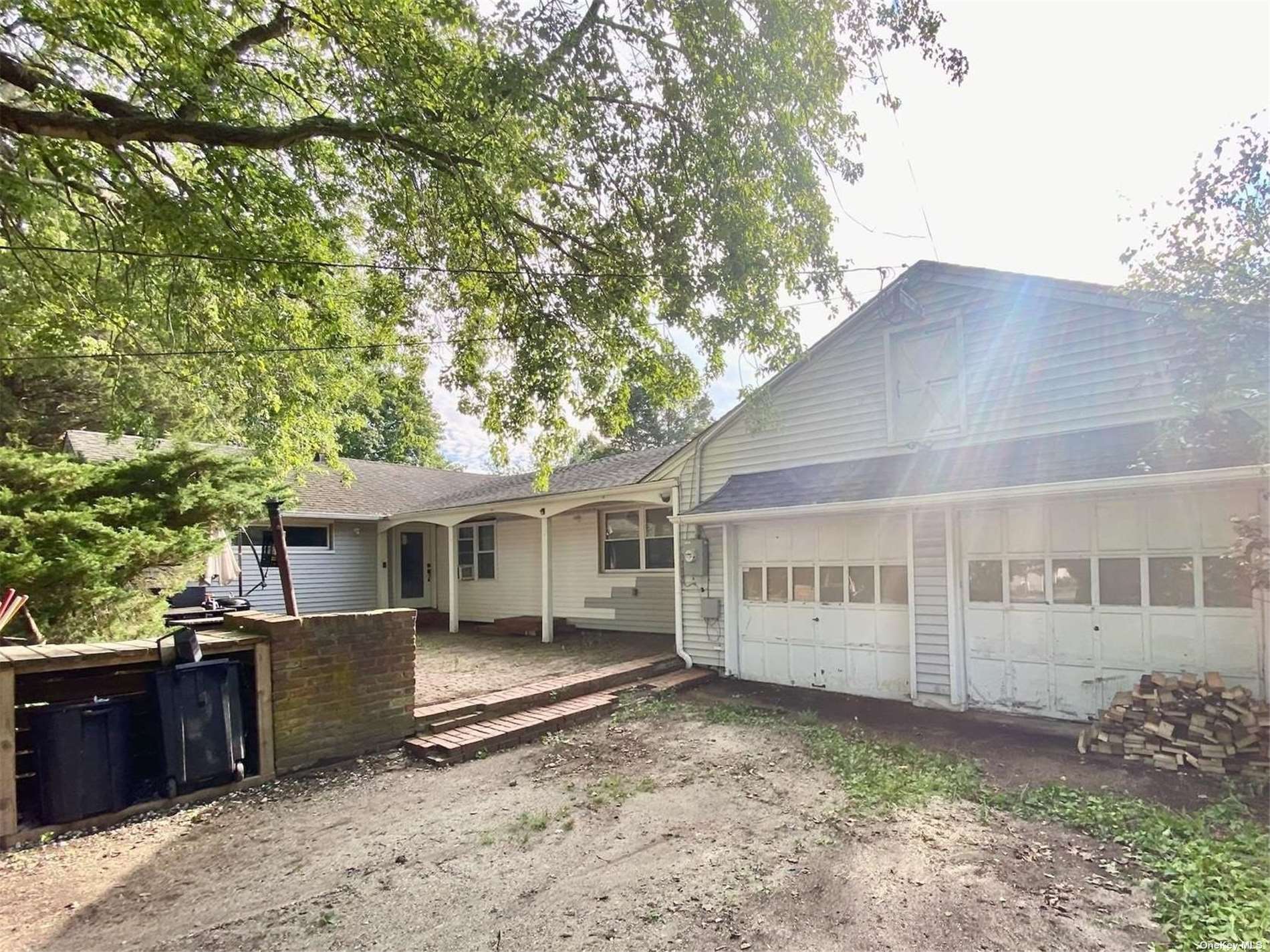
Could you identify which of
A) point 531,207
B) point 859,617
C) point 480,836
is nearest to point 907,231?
point 531,207

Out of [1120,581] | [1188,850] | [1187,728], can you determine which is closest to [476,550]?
[1120,581]

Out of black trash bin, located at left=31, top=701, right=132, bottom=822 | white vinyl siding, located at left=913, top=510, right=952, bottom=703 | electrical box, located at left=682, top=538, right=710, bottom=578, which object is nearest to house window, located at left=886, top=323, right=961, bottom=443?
white vinyl siding, located at left=913, top=510, right=952, bottom=703

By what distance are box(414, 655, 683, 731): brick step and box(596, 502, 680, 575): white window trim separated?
263 centimetres

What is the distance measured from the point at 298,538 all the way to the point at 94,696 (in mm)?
11660

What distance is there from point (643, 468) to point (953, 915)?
9.95 meters

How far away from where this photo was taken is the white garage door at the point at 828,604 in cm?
787

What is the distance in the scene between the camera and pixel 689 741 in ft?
20.9

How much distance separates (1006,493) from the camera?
20.8 feet

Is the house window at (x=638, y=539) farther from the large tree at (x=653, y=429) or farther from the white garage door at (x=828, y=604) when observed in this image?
the large tree at (x=653, y=429)

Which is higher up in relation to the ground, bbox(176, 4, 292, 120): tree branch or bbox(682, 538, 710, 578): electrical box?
bbox(176, 4, 292, 120): tree branch

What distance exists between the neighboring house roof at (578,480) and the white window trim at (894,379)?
4381 mm

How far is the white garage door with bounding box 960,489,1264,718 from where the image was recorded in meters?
5.71

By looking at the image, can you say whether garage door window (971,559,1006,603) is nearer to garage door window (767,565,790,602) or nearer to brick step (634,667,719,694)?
garage door window (767,565,790,602)

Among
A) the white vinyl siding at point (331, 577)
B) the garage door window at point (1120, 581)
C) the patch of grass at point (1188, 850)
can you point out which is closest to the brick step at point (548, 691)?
the patch of grass at point (1188, 850)
